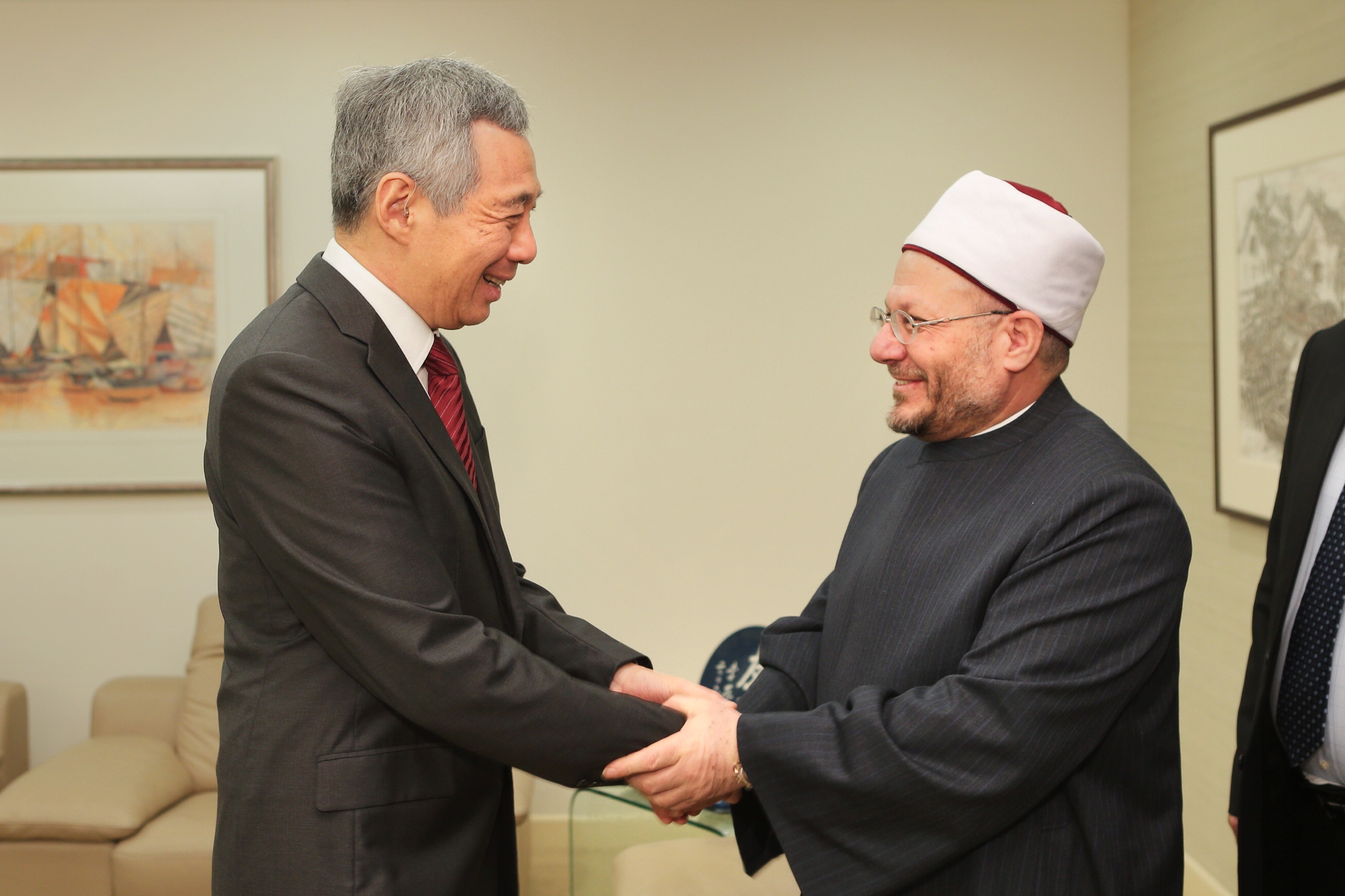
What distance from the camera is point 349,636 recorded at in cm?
146

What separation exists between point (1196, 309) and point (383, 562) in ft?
9.27

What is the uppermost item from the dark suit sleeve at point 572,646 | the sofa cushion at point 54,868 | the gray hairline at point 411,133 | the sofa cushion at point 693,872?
the gray hairline at point 411,133

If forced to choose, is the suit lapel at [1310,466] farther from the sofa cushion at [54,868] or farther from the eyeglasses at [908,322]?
the sofa cushion at [54,868]

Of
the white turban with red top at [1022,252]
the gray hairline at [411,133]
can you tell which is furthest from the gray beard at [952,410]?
the gray hairline at [411,133]

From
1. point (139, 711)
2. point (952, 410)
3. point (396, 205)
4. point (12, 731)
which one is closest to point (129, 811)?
point (139, 711)

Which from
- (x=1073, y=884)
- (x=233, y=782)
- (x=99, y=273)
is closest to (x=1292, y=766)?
(x=1073, y=884)

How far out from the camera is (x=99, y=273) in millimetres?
3846

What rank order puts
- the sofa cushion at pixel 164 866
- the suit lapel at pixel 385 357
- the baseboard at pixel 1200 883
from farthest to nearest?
1. the baseboard at pixel 1200 883
2. the sofa cushion at pixel 164 866
3. the suit lapel at pixel 385 357

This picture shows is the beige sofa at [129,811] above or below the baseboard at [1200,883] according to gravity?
above

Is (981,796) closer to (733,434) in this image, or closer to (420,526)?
(420,526)

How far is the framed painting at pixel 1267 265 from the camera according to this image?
266cm

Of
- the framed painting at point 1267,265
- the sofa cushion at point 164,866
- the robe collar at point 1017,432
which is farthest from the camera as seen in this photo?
the sofa cushion at point 164,866

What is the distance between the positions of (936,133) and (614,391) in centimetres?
144

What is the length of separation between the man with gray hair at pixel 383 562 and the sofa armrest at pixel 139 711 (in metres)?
2.48
